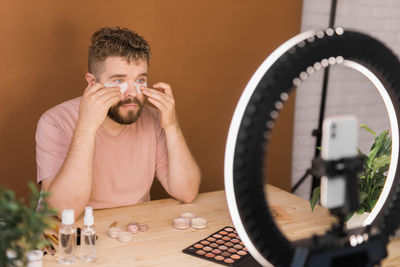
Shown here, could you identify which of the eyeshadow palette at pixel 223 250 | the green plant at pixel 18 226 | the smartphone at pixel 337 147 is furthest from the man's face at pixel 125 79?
the smartphone at pixel 337 147

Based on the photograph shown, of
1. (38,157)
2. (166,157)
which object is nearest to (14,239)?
(38,157)

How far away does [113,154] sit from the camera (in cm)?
167

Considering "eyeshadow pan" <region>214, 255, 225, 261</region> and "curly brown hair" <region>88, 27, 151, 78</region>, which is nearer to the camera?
"eyeshadow pan" <region>214, 255, 225, 261</region>

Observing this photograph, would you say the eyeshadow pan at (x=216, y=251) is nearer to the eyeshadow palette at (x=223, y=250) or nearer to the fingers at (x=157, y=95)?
the eyeshadow palette at (x=223, y=250)

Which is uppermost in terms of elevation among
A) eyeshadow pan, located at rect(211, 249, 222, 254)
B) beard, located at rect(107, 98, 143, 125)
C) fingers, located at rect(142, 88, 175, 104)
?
fingers, located at rect(142, 88, 175, 104)

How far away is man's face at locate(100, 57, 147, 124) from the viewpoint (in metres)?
1.60

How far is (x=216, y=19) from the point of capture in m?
2.21

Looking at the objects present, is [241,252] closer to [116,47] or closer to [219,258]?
[219,258]

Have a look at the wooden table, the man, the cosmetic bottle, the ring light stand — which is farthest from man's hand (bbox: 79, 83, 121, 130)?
the ring light stand

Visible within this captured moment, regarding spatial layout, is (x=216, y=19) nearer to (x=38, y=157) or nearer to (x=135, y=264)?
(x=38, y=157)

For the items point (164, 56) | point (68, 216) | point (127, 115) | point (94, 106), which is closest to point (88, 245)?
point (68, 216)

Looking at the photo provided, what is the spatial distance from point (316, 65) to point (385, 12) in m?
2.44

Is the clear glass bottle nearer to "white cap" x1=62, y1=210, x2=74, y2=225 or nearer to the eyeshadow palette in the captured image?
"white cap" x1=62, y1=210, x2=74, y2=225

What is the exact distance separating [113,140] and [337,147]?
1.14 metres
